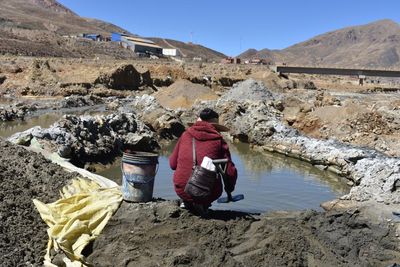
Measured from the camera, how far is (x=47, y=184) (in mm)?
7309

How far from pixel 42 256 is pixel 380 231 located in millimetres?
4672

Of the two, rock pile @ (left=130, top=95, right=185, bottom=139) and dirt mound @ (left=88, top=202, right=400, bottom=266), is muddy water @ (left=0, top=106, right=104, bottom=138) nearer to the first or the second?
rock pile @ (left=130, top=95, right=185, bottom=139)

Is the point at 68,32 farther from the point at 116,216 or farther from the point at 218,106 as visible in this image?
the point at 116,216

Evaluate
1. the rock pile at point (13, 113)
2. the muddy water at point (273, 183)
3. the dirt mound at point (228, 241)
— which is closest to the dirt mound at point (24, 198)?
the dirt mound at point (228, 241)

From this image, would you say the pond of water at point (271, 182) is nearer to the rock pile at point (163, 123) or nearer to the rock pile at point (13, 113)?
the rock pile at point (163, 123)

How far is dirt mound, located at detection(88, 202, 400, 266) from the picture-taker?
5.45 m

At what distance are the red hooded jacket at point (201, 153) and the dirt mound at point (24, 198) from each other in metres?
1.77

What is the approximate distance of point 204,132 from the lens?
242 inches

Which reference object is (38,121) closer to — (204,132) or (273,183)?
(273,183)

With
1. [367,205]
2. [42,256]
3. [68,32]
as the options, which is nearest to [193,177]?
[42,256]

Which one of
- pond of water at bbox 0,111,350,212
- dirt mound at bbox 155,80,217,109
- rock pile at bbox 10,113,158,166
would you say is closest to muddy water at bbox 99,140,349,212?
pond of water at bbox 0,111,350,212

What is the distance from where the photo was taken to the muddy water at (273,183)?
9.96 meters

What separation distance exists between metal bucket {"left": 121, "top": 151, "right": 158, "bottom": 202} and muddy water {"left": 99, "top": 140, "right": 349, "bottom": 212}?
8.38 feet

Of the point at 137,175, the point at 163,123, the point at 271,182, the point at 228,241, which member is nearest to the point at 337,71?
the point at 163,123
